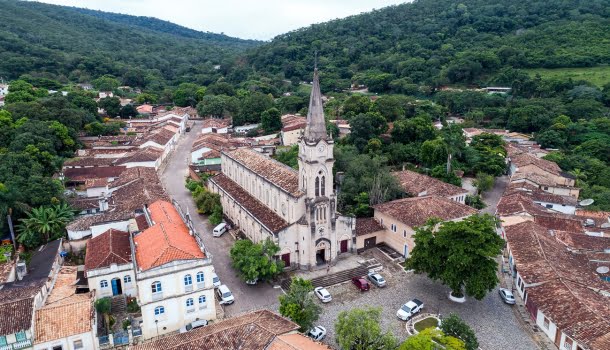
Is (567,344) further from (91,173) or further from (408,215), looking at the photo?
(91,173)

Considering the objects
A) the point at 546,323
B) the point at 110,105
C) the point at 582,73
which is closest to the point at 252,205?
the point at 546,323

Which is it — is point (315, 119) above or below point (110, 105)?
above

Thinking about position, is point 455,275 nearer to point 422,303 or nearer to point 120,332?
point 422,303

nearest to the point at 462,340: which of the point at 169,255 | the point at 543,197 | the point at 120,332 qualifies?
the point at 169,255

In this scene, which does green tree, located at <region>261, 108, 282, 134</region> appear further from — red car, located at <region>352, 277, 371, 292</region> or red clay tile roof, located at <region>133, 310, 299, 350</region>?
red clay tile roof, located at <region>133, 310, 299, 350</region>

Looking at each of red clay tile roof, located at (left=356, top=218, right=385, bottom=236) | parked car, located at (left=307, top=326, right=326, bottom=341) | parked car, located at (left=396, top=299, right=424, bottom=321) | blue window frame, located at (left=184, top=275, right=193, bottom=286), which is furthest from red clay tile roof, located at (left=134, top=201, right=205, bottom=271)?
red clay tile roof, located at (left=356, top=218, right=385, bottom=236)

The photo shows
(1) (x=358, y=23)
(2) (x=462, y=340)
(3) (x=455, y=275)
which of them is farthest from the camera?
(1) (x=358, y=23)
